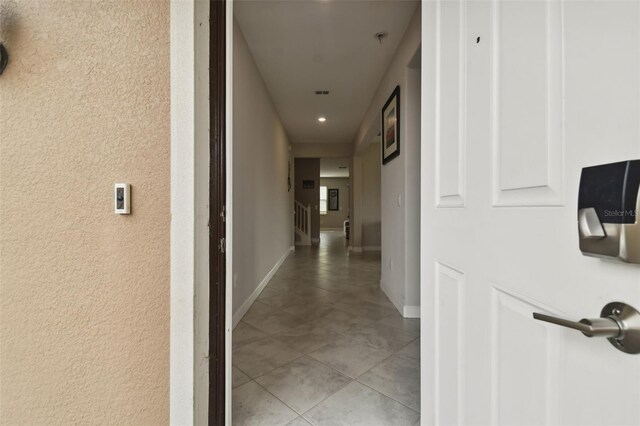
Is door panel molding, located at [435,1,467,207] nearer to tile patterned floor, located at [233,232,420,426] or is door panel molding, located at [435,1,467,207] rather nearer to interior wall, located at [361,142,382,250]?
tile patterned floor, located at [233,232,420,426]

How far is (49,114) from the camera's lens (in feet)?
3.06

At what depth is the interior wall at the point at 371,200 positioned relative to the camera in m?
6.96

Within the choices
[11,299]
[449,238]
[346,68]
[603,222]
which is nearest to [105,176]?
[11,299]

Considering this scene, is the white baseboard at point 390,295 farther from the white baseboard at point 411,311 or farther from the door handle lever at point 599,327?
the door handle lever at point 599,327

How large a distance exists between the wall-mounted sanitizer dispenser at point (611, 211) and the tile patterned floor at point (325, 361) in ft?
4.16

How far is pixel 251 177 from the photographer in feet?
9.53

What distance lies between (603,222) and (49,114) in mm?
1473

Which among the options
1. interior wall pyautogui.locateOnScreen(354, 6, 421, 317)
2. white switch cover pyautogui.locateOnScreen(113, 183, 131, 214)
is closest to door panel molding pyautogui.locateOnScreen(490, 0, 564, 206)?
white switch cover pyautogui.locateOnScreen(113, 183, 131, 214)

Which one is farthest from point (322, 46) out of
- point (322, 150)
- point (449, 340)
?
point (322, 150)

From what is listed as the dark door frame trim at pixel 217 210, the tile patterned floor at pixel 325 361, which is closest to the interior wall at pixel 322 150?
the tile patterned floor at pixel 325 361

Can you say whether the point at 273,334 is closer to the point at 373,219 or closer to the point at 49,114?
the point at 49,114

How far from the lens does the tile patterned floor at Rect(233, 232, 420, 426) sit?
4.37ft

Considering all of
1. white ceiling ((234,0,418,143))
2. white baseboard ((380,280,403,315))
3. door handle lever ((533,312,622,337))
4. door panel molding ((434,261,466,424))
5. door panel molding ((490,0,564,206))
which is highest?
white ceiling ((234,0,418,143))

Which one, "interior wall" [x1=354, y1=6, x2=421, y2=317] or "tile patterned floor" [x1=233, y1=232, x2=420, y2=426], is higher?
"interior wall" [x1=354, y1=6, x2=421, y2=317]
